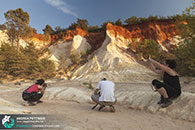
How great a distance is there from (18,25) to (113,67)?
70.4 feet

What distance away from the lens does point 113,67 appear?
20438 mm

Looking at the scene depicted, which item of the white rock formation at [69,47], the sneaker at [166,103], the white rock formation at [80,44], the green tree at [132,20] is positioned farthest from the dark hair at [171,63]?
the green tree at [132,20]

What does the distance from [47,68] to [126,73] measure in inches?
538

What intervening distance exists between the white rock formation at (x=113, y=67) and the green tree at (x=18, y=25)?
14834mm

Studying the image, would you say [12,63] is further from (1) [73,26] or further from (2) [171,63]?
(1) [73,26]

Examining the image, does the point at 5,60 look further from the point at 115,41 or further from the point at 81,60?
the point at 115,41

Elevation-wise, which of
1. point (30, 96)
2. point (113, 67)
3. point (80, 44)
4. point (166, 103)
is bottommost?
point (166, 103)

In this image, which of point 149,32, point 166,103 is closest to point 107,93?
point 166,103

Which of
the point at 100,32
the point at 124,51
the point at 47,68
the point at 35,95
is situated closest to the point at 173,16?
the point at 124,51

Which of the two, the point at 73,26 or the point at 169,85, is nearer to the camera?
the point at 169,85

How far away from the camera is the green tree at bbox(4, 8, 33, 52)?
24.1 meters

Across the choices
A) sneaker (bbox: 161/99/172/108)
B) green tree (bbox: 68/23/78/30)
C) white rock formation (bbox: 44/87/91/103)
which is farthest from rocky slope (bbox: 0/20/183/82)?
sneaker (bbox: 161/99/172/108)

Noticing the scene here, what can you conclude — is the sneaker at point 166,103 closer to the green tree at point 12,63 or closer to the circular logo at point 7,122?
the circular logo at point 7,122

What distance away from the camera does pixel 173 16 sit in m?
29.3
